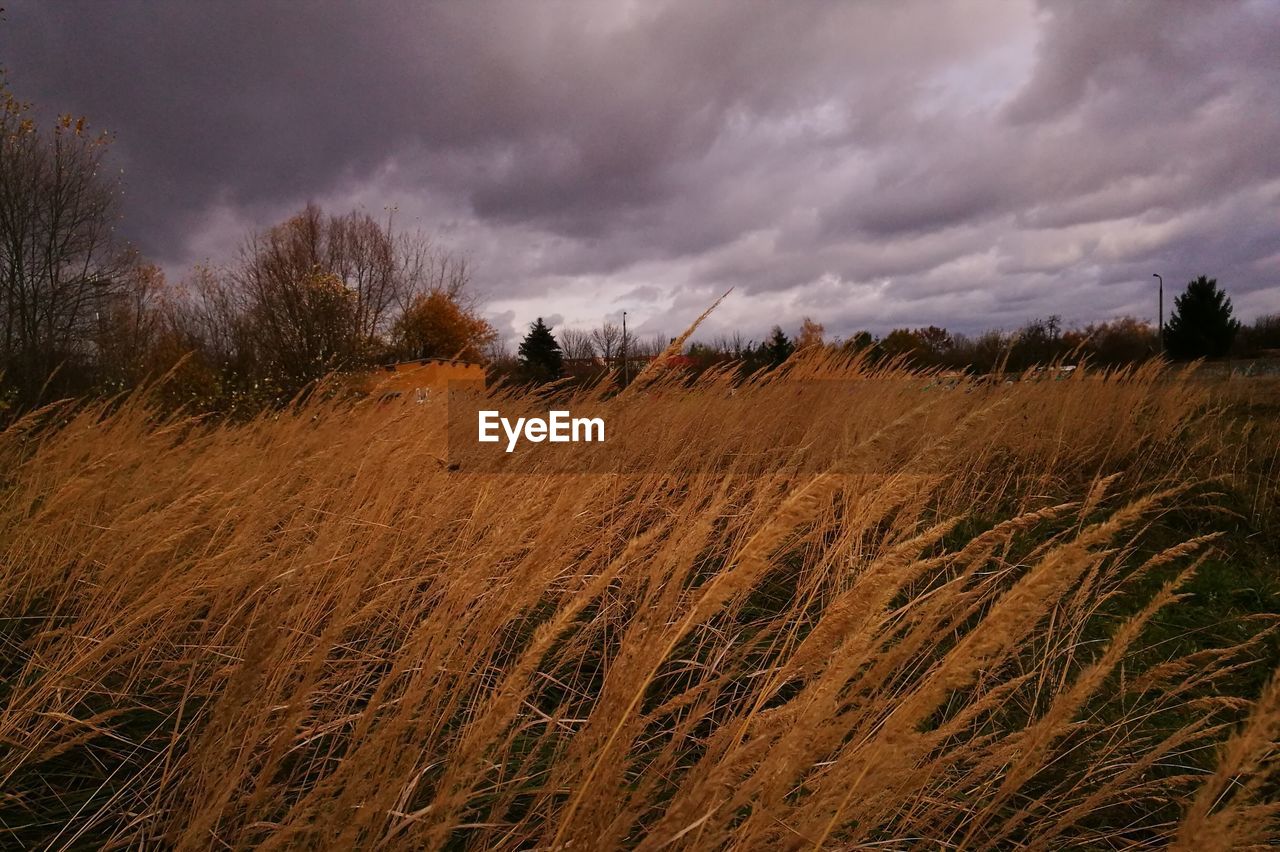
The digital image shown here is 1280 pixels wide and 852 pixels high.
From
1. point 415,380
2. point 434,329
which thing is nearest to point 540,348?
point 434,329

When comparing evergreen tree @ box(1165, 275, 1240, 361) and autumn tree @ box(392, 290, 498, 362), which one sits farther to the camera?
evergreen tree @ box(1165, 275, 1240, 361)

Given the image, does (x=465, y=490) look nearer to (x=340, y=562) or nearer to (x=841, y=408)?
(x=340, y=562)

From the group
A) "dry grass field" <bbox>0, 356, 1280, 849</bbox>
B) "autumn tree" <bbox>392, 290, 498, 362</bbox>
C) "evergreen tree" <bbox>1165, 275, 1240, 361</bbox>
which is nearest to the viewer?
"dry grass field" <bbox>0, 356, 1280, 849</bbox>

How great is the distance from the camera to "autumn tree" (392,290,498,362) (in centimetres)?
2366

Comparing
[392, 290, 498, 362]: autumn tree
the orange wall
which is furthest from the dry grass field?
[392, 290, 498, 362]: autumn tree

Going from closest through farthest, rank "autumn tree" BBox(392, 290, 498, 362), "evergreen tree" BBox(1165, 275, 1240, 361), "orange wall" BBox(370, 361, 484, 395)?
"orange wall" BBox(370, 361, 484, 395) → "autumn tree" BBox(392, 290, 498, 362) → "evergreen tree" BBox(1165, 275, 1240, 361)

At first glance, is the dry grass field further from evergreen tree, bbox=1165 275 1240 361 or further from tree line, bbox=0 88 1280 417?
evergreen tree, bbox=1165 275 1240 361

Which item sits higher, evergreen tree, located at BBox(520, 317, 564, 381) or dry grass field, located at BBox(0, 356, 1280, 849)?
evergreen tree, located at BBox(520, 317, 564, 381)

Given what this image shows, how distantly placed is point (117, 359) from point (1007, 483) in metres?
20.1

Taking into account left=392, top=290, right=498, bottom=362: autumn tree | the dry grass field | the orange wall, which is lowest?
the dry grass field

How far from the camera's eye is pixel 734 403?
4277 mm

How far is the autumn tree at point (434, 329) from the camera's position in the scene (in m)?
23.7

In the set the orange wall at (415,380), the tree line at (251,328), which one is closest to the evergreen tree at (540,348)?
the tree line at (251,328)

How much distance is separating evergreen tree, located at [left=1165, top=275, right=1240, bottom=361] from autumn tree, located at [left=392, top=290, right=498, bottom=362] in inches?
1556
